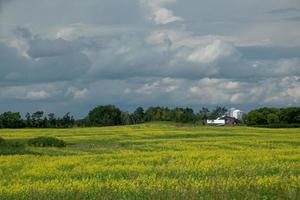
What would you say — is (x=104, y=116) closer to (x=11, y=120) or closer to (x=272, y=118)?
(x=11, y=120)

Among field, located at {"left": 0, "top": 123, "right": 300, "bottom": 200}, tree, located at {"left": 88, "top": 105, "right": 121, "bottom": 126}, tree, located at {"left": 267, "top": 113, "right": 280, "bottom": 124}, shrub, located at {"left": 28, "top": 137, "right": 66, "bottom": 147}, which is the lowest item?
field, located at {"left": 0, "top": 123, "right": 300, "bottom": 200}

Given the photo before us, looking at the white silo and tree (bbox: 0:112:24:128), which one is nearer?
tree (bbox: 0:112:24:128)

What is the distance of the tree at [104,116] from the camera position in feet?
427

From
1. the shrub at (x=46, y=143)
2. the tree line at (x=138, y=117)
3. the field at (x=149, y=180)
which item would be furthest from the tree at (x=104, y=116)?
the field at (x=149, y=180)

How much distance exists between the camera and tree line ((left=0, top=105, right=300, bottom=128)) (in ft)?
379

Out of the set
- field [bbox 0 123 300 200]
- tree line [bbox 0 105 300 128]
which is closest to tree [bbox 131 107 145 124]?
tree line [bbox 0 105 300 128]

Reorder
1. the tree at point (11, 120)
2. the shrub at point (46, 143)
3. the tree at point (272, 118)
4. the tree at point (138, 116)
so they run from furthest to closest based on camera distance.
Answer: the tree at point (138, 116) → the tree at point (272, 118) → the tree at point (11, 120) → the shrub at point (46, 143)

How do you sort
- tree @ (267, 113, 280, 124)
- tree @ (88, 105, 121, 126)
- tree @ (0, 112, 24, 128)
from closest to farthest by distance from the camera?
tree @ (0, 112, 24, 128)
tree @ (267, 113, 280, 124)
tree @ (88, 105, 121, 126)

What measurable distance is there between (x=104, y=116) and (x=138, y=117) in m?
11.3

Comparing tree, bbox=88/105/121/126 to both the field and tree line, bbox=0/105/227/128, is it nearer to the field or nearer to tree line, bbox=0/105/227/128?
tree line, bbox=0/105/227/128

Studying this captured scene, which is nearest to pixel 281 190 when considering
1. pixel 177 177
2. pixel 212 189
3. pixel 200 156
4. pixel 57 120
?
pixel 212 189

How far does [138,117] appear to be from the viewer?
14112 centimetres

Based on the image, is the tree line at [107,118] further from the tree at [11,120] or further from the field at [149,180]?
the field at [149,180]

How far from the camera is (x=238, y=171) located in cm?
1800
